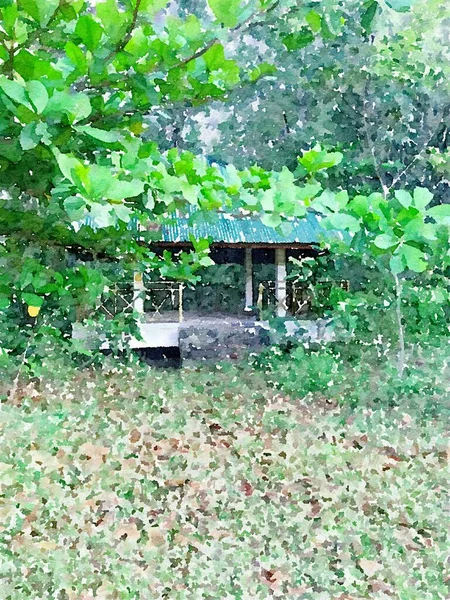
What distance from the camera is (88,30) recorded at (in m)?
1.22

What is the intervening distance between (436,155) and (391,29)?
7.11 feet

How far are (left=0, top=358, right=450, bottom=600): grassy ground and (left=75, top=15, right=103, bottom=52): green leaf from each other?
3.19 m

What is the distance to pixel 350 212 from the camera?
1.22m

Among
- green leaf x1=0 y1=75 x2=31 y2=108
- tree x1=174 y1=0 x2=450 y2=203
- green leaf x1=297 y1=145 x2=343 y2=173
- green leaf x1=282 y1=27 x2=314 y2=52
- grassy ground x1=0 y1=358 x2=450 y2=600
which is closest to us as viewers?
green leaf x1=0 y1=75 x2=31 y2=108

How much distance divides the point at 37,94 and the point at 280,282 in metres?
10.9

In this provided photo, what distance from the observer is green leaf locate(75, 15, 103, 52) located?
1.21 meters

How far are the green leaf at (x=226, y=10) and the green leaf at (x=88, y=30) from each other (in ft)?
0.85

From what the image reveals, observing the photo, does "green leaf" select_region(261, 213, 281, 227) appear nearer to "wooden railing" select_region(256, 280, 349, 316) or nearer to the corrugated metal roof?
the corrugated metal roof

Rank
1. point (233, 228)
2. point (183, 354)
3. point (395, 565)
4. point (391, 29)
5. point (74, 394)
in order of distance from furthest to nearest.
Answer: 1. point (233, 228)
2. point (183, 354)
3. point (391, 29)
4. point (74, 394)
5. point (395, 565)

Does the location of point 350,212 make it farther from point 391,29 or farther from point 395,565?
point 391,29

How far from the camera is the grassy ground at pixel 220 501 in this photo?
3.54m

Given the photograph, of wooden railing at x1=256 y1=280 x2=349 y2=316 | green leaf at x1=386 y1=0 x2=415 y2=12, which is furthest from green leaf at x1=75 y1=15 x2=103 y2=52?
wooden railing at x1=256 y1=280 x2=349 y2=316

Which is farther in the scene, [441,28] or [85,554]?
[441,28]

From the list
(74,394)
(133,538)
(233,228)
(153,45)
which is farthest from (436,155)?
(153,45)
